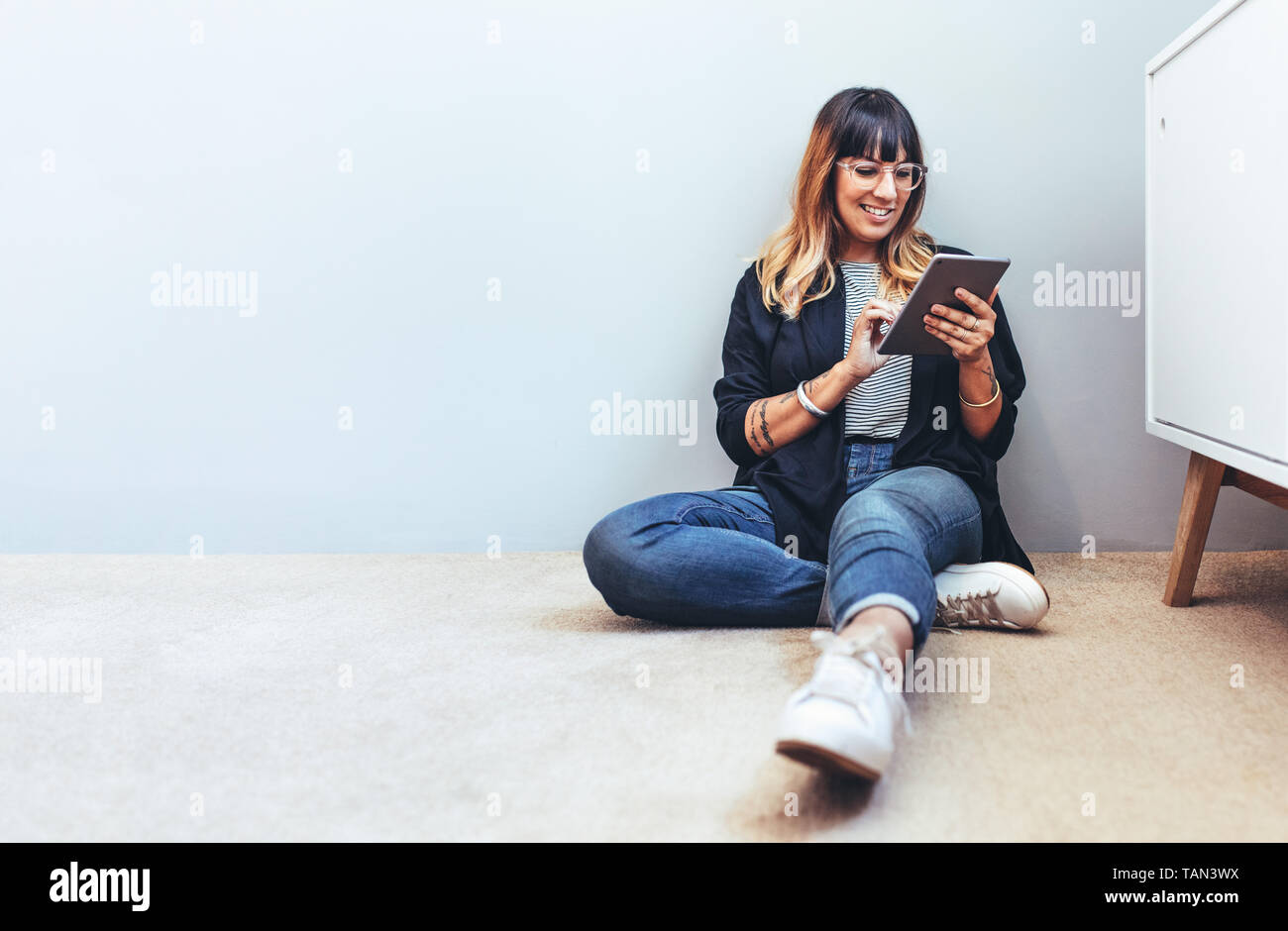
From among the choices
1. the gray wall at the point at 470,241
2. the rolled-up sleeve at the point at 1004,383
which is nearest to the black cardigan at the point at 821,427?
the rolled-up sleeve at the point at 1004,383

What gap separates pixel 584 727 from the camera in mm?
838

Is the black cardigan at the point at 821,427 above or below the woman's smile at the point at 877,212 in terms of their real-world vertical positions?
below

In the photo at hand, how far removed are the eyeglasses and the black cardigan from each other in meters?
0.13

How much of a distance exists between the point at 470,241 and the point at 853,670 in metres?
1.12

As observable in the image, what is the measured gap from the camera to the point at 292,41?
157 cm

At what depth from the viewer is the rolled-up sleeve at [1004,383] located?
124 centimetres

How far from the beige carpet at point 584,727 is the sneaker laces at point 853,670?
65 millimetres

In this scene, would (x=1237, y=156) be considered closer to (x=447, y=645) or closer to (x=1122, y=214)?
(x=1122, y=214)

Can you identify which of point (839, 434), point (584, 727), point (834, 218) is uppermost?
point (834, 218)

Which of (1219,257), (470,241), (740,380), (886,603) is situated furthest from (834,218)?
(886,603)

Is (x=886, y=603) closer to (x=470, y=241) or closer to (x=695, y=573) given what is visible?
(x=695, y=573)

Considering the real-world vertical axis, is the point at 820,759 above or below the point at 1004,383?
below

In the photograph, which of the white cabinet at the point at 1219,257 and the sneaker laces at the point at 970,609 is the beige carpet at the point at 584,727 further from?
the white cabinet at the point at 1219,257

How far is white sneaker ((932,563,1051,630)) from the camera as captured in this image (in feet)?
3.61
